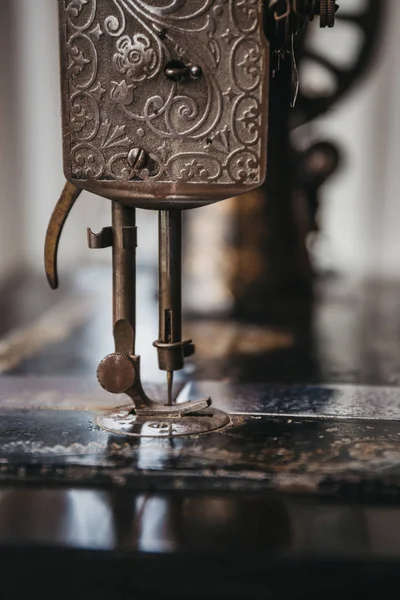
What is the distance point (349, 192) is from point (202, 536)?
3.11m

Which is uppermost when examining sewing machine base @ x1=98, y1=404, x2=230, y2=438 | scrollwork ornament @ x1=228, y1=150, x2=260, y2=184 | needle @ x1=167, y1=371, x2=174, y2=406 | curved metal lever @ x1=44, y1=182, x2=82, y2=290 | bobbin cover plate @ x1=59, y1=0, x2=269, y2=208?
bobbin cover plate @ x1=59, y1=0, x2=269, y2=208

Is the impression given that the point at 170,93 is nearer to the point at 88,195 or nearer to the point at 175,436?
the point at 175,436

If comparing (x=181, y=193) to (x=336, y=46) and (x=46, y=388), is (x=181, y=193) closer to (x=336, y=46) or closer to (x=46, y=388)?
(x=46, y=388)

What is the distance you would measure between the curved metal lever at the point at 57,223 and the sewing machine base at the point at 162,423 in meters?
0.19

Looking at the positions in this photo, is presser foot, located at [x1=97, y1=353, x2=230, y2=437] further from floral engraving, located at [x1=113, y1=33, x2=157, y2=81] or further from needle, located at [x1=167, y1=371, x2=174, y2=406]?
floral engraving, located at [x1=113, y1=33, x2=157, y2=81]

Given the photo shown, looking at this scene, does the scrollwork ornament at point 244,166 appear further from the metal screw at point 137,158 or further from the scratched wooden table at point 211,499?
the scratched wooden table at point 211,499

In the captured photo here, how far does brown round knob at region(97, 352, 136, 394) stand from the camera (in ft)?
3.67

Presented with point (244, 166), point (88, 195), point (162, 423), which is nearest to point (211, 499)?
point (162, 423)

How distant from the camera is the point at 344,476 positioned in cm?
98

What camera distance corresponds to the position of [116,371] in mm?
1122

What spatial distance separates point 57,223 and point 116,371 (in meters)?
0.20

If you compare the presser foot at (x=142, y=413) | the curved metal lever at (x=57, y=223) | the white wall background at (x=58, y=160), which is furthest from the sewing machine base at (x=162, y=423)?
Result: the white wall background at (x=58, y=160)

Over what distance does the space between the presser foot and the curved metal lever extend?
0.48 feet

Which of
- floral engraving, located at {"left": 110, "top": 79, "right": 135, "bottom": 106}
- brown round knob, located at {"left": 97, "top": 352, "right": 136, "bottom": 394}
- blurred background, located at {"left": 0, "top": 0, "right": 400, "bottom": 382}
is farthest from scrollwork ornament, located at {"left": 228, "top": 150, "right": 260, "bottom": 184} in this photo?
blurred background, located at {"left": 0, "top": 0, "right": 400, "bottom": 382}
